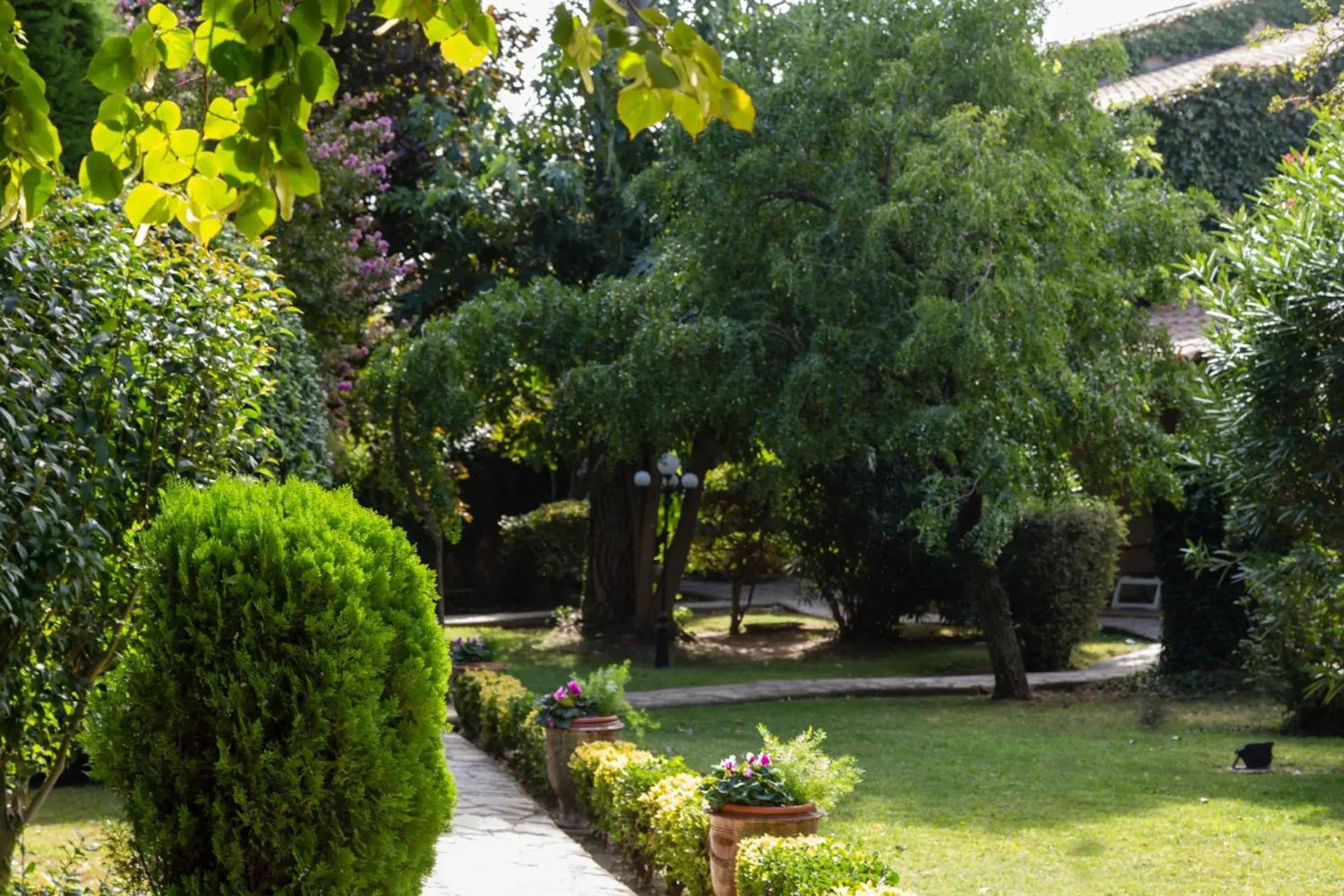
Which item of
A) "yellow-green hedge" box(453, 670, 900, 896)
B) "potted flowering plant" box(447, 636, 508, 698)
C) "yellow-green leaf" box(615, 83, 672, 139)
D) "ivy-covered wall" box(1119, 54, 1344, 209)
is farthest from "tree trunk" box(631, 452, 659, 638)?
"yellow-green leaf" box(615, 83, 672, 139)

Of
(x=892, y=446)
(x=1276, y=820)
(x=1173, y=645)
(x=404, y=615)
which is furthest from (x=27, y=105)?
(x=1173, y=645)

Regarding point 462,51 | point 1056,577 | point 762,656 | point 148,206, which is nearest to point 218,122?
point 148,206

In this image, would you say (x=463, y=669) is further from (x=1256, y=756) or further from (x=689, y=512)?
(x=1256, y=756)

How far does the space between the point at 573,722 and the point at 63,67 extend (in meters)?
5.38

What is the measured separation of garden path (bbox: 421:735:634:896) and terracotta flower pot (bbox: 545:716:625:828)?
19 cm

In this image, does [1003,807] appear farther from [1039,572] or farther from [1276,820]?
[1039,572]

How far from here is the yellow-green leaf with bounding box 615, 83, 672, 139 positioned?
2529mm

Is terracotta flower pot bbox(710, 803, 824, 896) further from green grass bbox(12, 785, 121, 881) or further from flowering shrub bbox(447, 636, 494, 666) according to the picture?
flowering shrub bbox(447, 636, 494, 666)

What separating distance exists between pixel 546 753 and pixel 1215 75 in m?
20.2

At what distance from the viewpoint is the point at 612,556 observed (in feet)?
74.4

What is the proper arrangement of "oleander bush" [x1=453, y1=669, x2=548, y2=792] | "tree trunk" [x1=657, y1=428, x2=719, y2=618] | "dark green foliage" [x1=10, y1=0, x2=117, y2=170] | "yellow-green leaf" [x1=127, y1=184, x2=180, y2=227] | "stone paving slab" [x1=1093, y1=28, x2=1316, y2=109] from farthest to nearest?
"stone paving slab" [x1=1093, y1=28, x2=1316, y2=109] < "tree trunk" [x1=657, y1=428, x2=719, y2=618] < "oleander bush" [x1=453, y1=669, x2=548, y2=792] < "dark green foliage" [x1=10, y1=0, x2=117, y2=170] < "yellow-green leaf" [x1=127, y1=184, x2=180, y2=227]

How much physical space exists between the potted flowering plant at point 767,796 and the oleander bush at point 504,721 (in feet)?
12.1

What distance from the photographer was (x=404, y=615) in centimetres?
481

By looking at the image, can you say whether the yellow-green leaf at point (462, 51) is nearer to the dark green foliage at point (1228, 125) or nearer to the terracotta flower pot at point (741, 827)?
the terracotta flower pot at point (741, 827)
